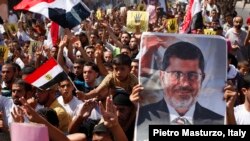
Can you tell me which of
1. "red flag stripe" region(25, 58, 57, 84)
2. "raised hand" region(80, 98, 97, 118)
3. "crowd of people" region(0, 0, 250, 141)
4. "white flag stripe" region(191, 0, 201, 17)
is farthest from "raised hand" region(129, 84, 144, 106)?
"white flag stripe" region(191, 0, 201, 17)

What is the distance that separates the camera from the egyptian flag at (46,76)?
6.25 metres

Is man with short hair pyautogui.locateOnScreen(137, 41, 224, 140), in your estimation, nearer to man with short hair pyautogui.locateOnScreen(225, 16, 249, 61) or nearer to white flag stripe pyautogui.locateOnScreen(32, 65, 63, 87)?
white flag stripe pyautogui.locateOnScreen(32, 65, 63, 87)

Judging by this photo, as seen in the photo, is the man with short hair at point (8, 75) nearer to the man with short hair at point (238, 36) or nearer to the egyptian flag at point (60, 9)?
the egyptian flag at point (60, 9)

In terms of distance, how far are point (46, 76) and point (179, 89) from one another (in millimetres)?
2252

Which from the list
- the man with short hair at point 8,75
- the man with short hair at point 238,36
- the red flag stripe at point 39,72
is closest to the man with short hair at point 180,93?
the red flag stripe at point 39,72

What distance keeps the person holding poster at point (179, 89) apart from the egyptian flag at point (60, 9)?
4216 mm

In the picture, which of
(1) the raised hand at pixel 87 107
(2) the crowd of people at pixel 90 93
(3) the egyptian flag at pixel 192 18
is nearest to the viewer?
(2) the crowd of people at pixel 90 93

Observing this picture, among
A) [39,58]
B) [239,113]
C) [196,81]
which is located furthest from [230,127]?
[39,58]

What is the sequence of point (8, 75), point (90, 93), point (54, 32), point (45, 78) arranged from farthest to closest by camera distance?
1. point (54, 32)
2. point (8, 75)
3. point (90, 93)
4. point (45, 78)

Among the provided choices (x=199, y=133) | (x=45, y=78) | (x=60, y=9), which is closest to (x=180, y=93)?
(x=199, y=133)

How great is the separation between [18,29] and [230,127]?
1141 cm

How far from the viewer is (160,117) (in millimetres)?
4375

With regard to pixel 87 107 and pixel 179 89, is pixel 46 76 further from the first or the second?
pixel 179 89

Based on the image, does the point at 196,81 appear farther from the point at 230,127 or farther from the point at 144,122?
the point at 230,127
